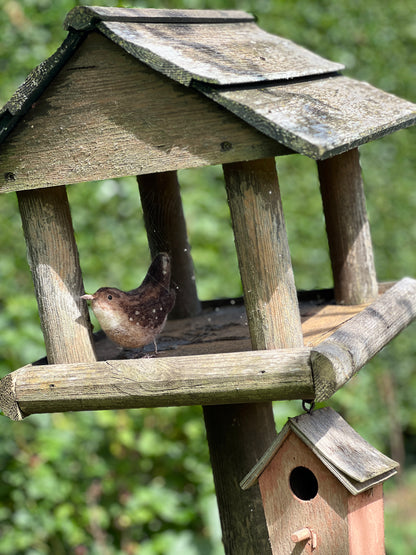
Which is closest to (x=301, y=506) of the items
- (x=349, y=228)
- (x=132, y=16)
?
(x=349, y=228)

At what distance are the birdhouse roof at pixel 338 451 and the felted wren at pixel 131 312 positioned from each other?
447 mm

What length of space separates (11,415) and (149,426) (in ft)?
5.81

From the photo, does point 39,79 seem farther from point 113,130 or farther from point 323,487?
point 323,487

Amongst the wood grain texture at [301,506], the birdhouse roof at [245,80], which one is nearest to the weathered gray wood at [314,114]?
the birdhouse roof at [245,80]

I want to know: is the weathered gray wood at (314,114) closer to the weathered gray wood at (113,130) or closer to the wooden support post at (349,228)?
the weathered gray wood at (113,130)

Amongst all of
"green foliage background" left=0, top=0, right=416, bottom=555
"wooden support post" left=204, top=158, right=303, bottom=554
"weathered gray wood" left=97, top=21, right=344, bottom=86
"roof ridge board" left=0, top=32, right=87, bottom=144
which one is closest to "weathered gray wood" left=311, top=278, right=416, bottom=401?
"wooden support post" left=204, top=158, right=303, bottom=554

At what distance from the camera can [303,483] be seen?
2.01 m

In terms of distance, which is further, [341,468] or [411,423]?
[411,423]

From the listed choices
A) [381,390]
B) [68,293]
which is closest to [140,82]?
[68,293]

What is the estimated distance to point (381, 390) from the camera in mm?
5141

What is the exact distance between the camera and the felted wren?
202 centimetres

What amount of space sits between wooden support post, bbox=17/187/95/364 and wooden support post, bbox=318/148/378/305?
2.85 feet

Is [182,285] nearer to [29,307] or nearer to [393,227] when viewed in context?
[29,307]

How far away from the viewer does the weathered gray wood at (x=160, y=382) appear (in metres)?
1.76
